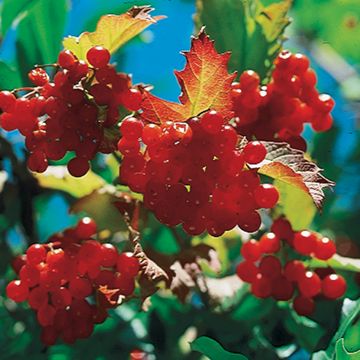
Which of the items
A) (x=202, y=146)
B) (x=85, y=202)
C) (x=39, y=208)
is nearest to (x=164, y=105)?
(x=202, y=146)

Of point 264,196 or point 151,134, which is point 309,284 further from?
point 151,134

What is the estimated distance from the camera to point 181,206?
87 cm

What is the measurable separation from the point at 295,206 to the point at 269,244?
0.10m

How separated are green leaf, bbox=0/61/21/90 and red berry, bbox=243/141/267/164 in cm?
42

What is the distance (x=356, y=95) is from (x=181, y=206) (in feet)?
3.82

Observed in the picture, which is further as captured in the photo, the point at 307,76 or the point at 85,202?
the point at 85,202

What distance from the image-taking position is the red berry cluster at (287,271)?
1072mm

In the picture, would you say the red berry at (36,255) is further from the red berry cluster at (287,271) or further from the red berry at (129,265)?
the red berry cluster at (287,271)

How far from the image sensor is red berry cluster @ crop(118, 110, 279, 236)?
2.79 ft

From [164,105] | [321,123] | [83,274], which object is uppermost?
[164,105]

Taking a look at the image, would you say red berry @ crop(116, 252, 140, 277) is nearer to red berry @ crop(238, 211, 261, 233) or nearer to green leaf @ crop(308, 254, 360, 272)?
red berry @ crop(238, 211, 261, 233)

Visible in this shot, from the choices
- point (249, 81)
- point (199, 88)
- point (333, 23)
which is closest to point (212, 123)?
point (199, 88)

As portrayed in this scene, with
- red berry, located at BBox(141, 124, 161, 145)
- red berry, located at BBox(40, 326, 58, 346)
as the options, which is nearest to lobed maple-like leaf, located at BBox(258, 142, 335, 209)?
red berry, located at BBox(141, 124, 161, 145)

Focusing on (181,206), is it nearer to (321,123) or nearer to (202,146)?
(202,146)
